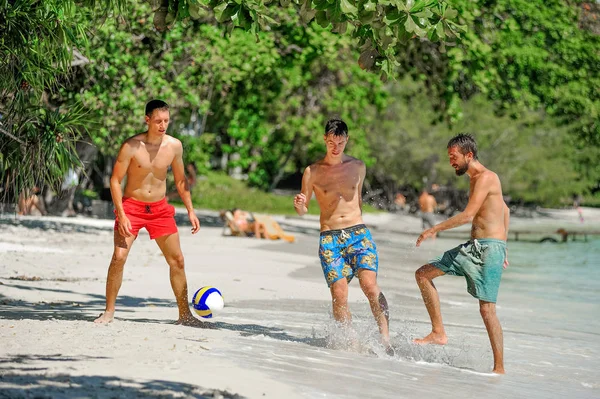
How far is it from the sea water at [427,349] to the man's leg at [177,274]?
542 mm

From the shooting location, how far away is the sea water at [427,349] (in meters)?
7.41

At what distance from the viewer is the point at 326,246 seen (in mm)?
8703

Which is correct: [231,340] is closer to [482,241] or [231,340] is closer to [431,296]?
[431,296]

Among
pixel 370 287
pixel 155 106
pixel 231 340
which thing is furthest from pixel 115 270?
pixel 370 287

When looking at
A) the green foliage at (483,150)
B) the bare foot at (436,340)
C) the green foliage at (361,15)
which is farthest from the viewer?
the green foliage at (483,150)

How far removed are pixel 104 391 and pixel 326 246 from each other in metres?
3.03

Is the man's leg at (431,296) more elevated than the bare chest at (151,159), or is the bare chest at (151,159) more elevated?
the bare chest at (151,159)

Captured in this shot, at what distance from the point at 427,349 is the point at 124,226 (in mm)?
2549

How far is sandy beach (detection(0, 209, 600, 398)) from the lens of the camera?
21.6 feet

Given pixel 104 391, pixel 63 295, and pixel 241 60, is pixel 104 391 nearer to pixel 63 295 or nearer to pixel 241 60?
pixel 63 295

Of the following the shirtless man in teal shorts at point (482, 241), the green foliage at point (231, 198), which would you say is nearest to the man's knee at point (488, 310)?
the shirtless man in teal shorts at point (482, 241)

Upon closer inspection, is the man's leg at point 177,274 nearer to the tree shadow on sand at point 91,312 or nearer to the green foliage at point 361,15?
the tree shadow on sand at point 91,312

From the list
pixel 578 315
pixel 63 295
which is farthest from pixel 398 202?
pixel 63 295

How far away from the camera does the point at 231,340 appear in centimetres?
843
